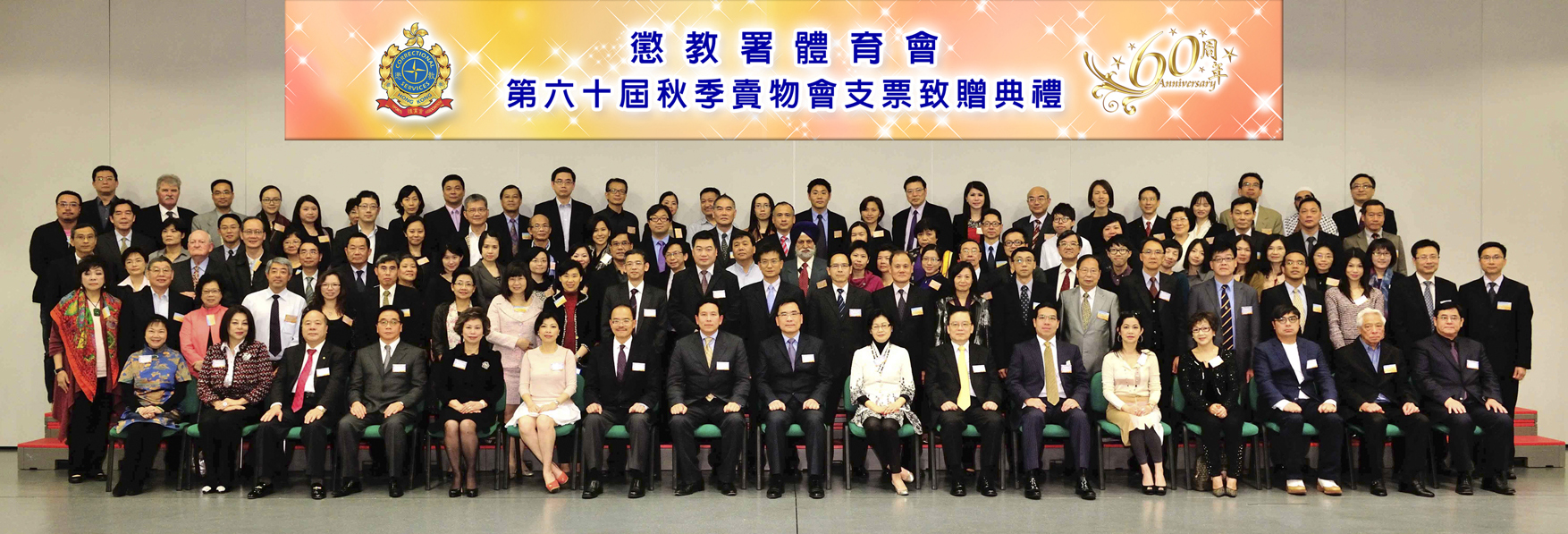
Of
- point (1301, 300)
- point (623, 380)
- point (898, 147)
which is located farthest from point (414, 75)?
point (1301, 300)

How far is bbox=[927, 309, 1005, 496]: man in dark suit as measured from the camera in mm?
5719

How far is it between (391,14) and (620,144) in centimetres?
186

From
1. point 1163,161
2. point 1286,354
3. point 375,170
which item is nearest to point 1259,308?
point 1286,354

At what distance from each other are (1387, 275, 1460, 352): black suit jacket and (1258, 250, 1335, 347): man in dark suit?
1.41ft

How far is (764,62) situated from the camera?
802cm

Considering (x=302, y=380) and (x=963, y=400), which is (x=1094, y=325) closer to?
(x=963, y=400)

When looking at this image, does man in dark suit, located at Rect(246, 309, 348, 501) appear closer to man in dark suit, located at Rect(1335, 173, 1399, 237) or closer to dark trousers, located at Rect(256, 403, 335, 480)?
dark trousers, located at Rect(256, 403, 335, 480)

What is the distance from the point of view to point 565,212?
25.4ft

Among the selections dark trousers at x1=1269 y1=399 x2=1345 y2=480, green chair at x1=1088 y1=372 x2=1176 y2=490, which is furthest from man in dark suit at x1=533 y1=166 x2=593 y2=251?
dark trousers at x1=1269 y1=399 x2=1345 y2=480

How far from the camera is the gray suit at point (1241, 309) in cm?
620

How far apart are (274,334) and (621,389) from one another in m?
2.01

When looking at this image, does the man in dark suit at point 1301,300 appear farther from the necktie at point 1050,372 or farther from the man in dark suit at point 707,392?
the man in dark suit at point 707,392

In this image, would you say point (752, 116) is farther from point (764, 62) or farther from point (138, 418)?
point (138, 418)

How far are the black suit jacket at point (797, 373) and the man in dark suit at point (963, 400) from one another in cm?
59
